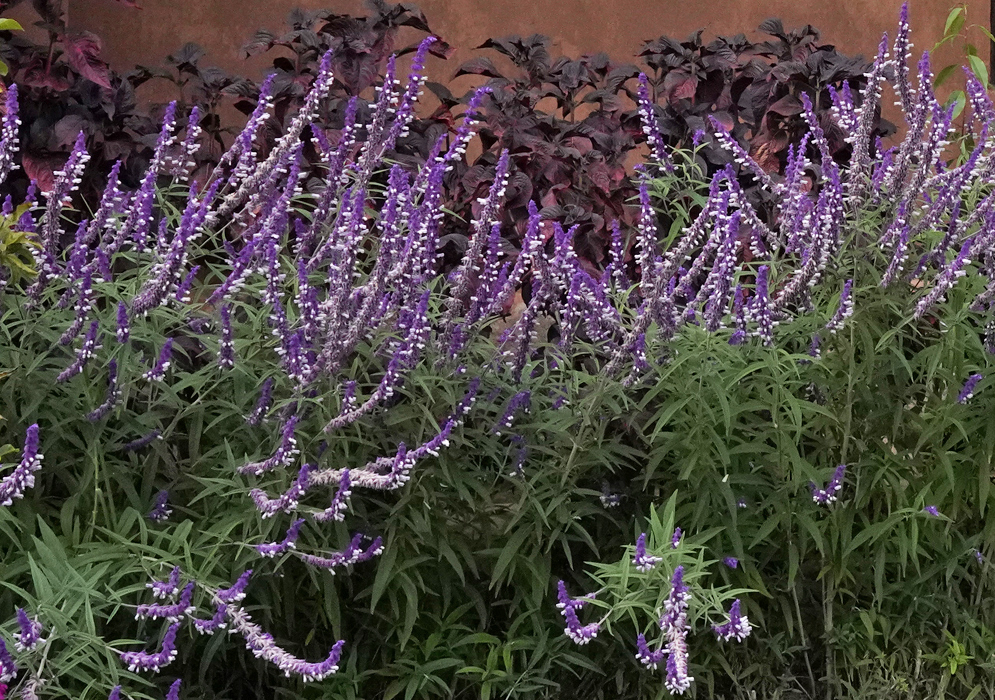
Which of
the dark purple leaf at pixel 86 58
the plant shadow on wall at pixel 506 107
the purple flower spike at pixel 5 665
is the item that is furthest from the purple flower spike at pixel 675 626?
the dark purple leaf at pixel 86 58

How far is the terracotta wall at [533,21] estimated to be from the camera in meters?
6.20

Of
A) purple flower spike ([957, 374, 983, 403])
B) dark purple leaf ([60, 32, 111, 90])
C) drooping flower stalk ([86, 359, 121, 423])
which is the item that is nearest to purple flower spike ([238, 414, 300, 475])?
drooping flower stalk ([86, 359, 121, 423])

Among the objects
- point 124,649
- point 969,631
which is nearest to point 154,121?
point 124,649

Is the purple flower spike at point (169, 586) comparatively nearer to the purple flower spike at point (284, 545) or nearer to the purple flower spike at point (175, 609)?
the purple flower spike at point (175, 609)

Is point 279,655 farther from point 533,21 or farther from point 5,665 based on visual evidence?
point 533,21

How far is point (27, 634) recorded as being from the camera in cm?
255

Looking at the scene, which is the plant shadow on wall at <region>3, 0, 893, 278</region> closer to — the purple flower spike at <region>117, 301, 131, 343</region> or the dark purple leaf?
the dark purple leaf

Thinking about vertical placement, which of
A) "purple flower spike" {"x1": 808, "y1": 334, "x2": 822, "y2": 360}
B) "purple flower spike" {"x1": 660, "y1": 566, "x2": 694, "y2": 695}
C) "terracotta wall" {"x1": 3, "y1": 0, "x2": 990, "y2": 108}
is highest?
"terracotta wall" {"x1": 3, "y1": 0, "x2": 990, "y2": 108}

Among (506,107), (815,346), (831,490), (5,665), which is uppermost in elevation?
(506,107)

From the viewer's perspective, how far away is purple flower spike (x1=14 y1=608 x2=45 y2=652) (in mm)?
2525

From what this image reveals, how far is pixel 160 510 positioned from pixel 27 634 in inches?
23.5

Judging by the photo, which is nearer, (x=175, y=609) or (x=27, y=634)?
(x=27, y=634)

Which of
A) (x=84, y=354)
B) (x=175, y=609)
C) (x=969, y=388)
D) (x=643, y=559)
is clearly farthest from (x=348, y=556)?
(x=969, y=388)

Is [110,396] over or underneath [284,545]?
over
